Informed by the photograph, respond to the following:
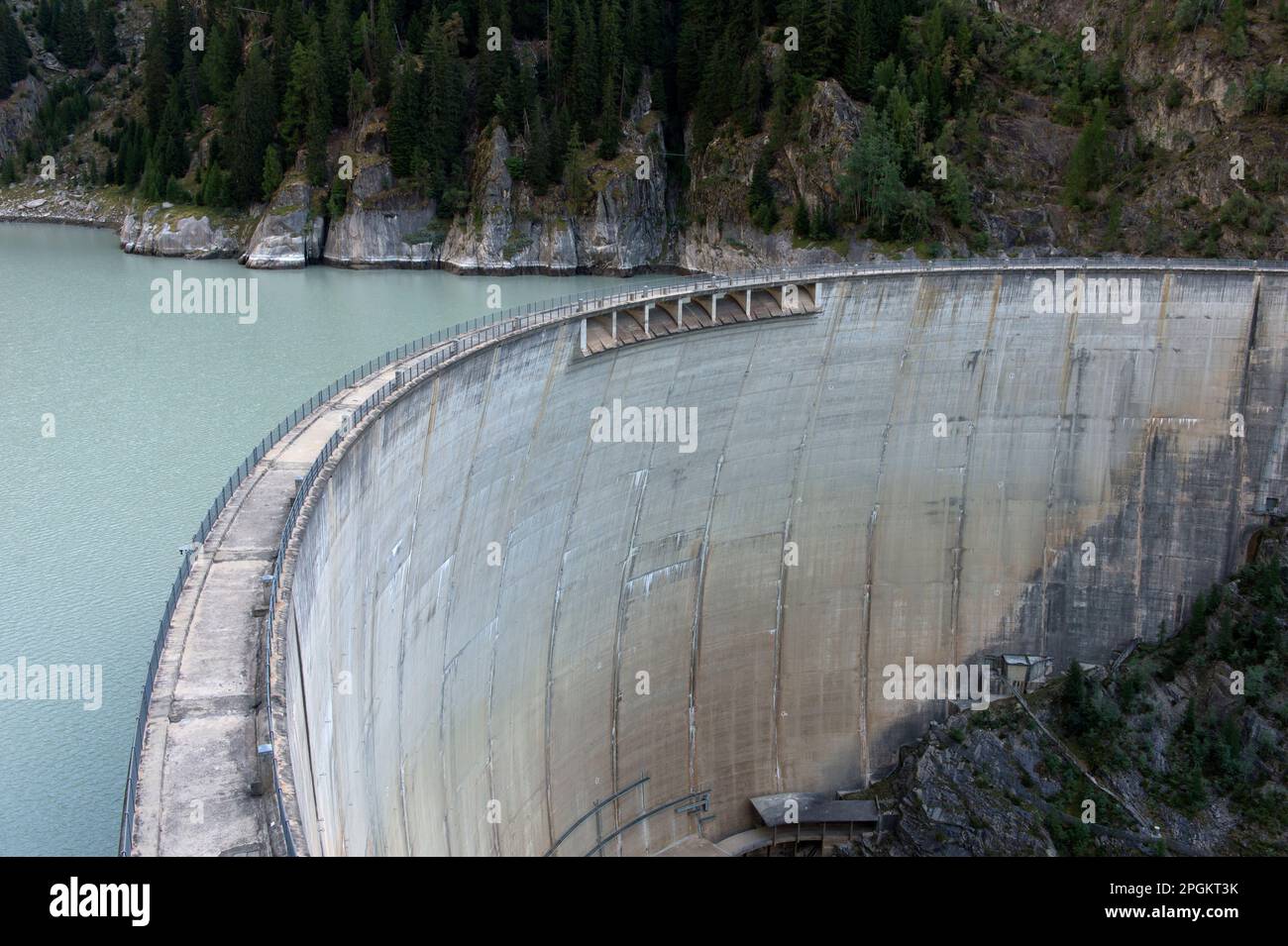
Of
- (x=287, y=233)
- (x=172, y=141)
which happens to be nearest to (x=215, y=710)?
(x=287, y=233)

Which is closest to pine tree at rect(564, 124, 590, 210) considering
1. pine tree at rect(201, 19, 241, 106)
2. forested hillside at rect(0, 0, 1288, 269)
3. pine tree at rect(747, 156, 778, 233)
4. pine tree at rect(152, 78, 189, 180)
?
forested hillside at rect(0, 0, 1288, 269)

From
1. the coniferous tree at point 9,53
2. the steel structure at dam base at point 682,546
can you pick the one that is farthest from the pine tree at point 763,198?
the coniferous tree at point 9,53

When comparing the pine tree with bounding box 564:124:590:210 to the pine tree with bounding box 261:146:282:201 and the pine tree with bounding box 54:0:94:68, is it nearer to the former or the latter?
the pine tree with bounding box 261:146:282:201

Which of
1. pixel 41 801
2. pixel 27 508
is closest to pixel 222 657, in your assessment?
pixel 41 801

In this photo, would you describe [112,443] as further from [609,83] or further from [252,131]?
[252,131]

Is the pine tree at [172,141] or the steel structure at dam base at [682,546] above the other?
the pine tree at [172,141]

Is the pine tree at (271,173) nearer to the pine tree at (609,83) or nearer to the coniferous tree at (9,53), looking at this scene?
the pine tree at (609,83)
